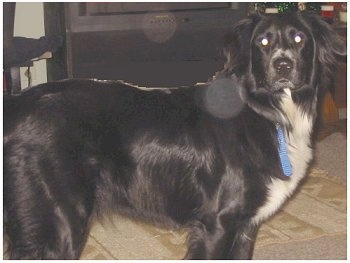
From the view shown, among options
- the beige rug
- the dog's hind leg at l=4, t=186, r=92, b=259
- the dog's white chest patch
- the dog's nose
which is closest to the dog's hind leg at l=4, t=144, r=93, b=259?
the dog's hind leg at l=4, t=186, r=92, b=259

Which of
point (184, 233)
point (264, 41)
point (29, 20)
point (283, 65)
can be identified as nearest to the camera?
point (283, 65)

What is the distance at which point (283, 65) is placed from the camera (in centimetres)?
276

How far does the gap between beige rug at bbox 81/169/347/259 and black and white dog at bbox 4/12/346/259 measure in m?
0.53

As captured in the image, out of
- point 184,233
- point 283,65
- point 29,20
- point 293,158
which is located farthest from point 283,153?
point 29,20

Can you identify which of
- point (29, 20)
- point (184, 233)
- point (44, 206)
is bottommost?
point (184, 233)

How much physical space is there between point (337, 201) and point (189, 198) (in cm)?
184

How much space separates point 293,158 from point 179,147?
563 mm

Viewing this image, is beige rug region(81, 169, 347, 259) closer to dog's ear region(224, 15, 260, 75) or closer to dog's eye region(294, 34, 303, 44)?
dog's ear region(224, 15, 260, 75)

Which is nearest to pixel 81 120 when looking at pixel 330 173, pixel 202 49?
pixel 330 173

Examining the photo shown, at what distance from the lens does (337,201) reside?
4.32 meters

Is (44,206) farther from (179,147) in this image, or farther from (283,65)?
(283,65)

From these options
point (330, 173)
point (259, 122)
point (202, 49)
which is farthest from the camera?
point (202, 49)

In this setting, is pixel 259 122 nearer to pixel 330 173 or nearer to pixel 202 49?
pixel 330 173

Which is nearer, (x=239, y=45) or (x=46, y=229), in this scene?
(x=46, y=229)
